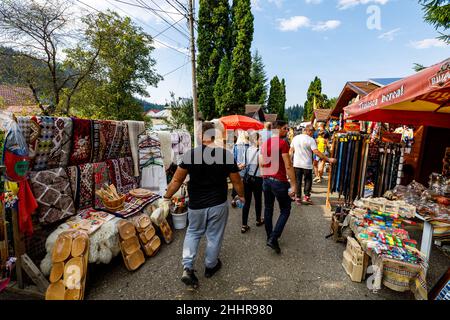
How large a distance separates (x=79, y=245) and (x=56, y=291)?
0.48m

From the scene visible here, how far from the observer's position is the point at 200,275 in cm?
273

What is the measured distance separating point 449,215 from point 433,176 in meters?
1.75

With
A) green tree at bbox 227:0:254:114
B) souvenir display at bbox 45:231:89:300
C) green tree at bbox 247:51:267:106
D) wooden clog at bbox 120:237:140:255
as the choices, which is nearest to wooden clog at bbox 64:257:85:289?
souvenir display at bbox 45:231:89:300

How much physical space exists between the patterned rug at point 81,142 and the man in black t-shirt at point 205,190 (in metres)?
1.83

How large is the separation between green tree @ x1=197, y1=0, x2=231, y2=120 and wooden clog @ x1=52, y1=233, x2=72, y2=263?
1698 centimetres

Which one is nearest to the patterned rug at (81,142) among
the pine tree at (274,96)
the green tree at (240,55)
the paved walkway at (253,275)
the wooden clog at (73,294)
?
the paved walkway at (253,275)

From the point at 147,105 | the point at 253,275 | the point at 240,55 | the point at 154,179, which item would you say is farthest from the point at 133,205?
the point at 147,105

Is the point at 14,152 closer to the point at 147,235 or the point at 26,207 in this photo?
the point at 26,207

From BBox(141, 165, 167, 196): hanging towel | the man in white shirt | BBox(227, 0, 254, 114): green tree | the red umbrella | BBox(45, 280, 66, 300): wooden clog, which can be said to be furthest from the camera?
BBox(227, 0, 254, 114): green tree

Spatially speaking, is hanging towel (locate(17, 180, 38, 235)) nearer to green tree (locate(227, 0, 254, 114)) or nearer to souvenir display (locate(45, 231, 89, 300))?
souvenir display (locate(45, 231, 89, 300))

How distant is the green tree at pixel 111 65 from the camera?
1265cm

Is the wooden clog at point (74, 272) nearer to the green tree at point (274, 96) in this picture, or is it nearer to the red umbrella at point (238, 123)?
the red umbrella at point (238, 123)

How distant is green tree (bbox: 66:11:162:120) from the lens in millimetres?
12648
